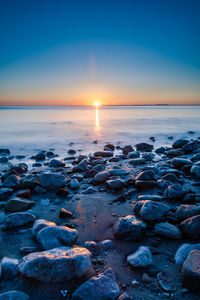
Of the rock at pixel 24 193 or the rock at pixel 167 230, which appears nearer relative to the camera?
the rock at pixel 167 230

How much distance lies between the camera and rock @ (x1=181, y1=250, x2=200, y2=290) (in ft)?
5.31

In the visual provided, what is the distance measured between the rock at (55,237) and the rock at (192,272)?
1.27 m

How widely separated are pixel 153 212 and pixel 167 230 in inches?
12.1

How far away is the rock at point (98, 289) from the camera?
5.07 ft

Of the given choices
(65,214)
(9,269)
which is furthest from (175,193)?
(9,269)

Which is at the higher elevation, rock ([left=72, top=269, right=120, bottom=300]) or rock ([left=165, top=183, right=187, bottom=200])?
rock ([left=165, top=183, right=187, bottom=200])

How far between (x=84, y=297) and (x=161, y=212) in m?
1.60

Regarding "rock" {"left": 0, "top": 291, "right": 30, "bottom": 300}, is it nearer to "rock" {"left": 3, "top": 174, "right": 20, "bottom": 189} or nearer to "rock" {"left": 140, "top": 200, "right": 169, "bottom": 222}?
"rock" {"left": 140, "top": 200, "right": 169, "bottom": 222}

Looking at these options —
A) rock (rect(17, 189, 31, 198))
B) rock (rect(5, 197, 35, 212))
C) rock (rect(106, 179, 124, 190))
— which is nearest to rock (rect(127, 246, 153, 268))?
rock (rect(106, 179, 124, 190))

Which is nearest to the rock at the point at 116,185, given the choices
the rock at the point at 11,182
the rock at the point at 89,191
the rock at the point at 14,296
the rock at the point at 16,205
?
the rock at the point at 89,191

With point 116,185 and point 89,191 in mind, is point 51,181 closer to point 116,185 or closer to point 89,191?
point 89,191

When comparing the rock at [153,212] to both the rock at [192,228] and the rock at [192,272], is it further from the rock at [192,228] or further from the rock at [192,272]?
the rock at [192,272]

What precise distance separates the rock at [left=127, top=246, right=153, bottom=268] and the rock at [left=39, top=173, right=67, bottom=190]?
240 cm

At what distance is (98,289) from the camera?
1.59 m
